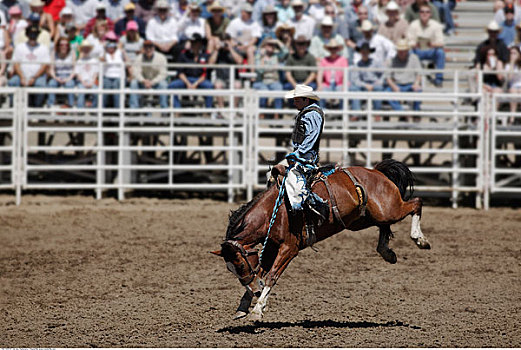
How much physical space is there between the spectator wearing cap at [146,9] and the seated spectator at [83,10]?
0.87 metres

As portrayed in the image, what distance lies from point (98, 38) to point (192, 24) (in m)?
1.68

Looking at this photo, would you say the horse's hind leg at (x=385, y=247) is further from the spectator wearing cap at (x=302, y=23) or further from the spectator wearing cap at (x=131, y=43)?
the spectator wearing cap at (x=302, y=23)

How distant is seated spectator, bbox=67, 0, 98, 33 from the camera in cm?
1649

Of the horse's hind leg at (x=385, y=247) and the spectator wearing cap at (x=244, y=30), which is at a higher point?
the spectator wearing cap at (x=244, y=30)

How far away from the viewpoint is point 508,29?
16281mm

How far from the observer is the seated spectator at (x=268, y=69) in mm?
14594

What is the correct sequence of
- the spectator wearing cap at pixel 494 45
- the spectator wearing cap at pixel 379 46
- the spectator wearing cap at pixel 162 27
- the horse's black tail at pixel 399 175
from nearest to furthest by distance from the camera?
1. the horse's black tail at pixel 399 175
2. the spectator wearing cap at pixel 494 45
3. the spectator wearing cap at pixel 379 46
4. the spectator wearing cap at pixel 162 27

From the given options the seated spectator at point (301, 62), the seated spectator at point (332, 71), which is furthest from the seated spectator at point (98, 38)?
the seated spectator at point (332, 71)

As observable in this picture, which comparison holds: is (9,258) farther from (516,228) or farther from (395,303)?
(516,228)

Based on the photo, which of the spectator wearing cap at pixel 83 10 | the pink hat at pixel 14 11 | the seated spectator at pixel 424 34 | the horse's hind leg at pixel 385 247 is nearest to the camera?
the horse's hind leg at pixel 385 247

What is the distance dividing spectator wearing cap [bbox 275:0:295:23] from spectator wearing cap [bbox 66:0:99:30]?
3470 mm

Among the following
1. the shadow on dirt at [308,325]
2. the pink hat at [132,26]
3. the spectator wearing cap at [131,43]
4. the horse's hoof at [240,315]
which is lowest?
the shadow on dirt at [308,325]

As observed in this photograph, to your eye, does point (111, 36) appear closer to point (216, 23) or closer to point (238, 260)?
point (216, 23)

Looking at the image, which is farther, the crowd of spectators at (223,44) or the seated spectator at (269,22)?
the seated spectator at (269,22)
